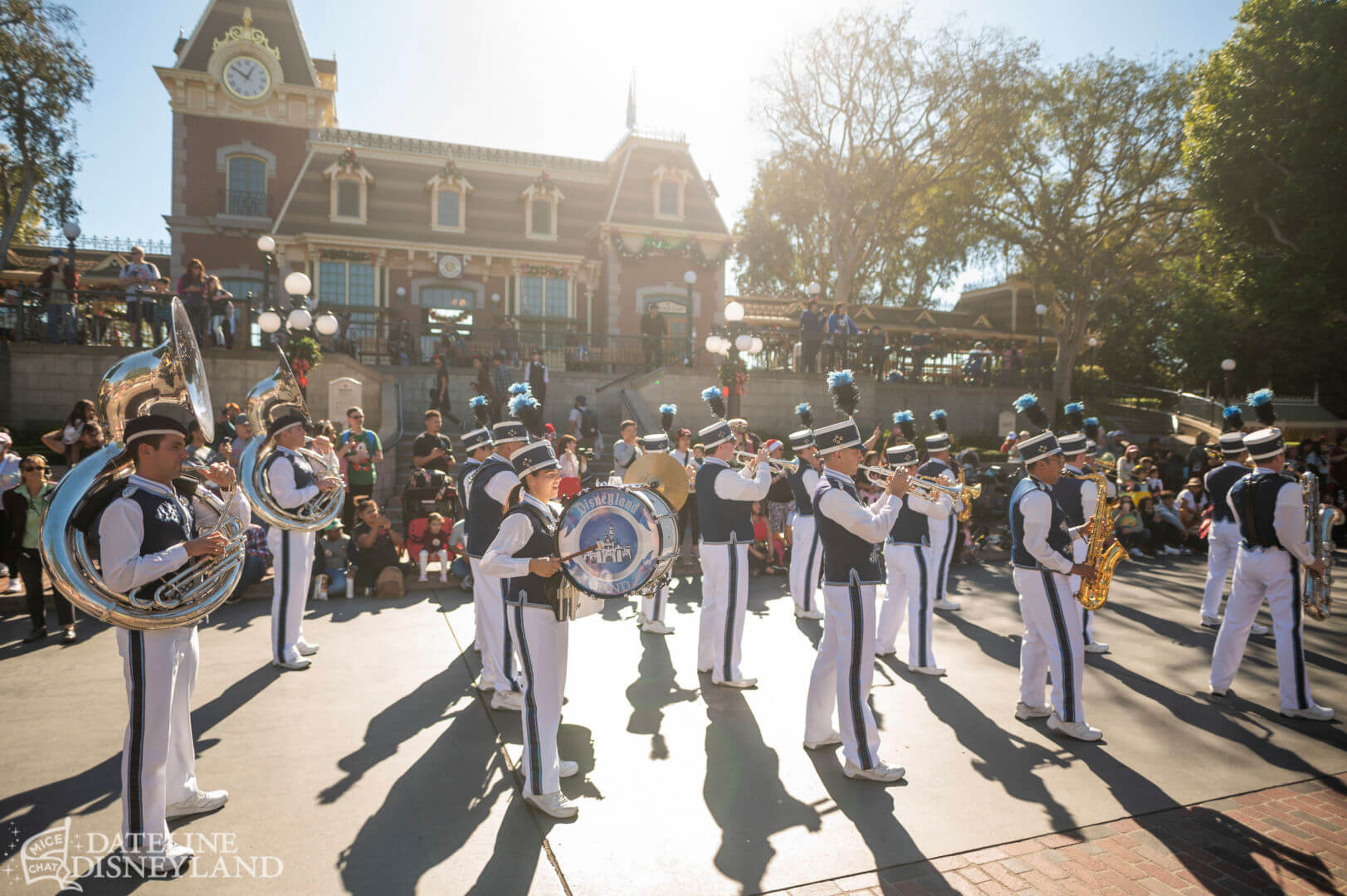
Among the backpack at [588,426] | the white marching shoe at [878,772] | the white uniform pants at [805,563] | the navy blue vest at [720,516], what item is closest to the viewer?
the white marching shoe at [878,772]

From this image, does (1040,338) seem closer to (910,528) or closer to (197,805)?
(910,528)

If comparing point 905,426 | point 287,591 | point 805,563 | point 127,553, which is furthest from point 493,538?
point 905,426

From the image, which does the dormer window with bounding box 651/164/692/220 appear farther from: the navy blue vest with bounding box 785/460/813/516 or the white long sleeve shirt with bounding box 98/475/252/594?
the white long sleeve shirt with bounding box 98/475/252/594

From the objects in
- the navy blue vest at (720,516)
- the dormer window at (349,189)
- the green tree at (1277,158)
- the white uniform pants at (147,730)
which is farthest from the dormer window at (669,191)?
the white uniform pants at (147,730)

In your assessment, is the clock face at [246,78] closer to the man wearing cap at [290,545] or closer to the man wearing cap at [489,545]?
the man wearing cap at [290,545]

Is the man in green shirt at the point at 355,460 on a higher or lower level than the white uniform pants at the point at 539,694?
higher

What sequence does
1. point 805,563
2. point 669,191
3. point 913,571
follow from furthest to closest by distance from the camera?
1. point 669,191
2. point 805,563
3. point 913,571

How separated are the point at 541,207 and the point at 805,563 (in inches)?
842

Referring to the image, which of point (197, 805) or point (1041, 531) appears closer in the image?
point (197, 805)

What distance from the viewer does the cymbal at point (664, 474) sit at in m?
6.15

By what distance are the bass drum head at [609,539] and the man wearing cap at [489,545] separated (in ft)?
5.01

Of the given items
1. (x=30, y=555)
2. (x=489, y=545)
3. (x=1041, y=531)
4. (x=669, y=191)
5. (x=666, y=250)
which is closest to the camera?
(x=1041, y=531)

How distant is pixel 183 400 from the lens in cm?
464

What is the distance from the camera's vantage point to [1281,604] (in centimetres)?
602
